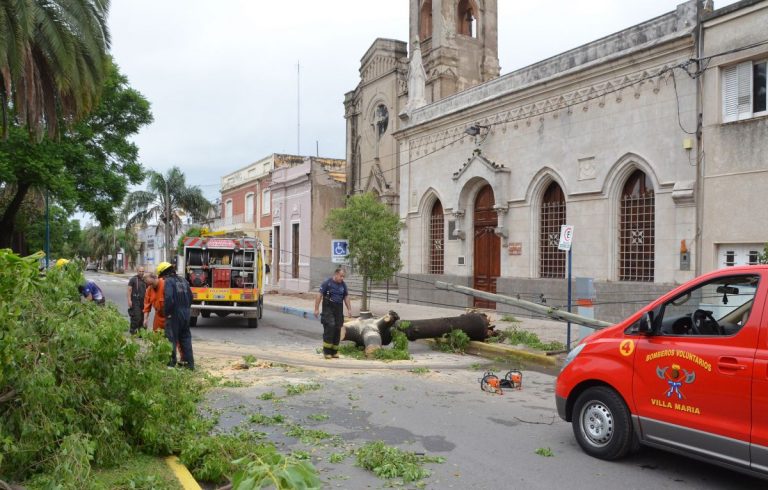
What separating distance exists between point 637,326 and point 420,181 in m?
17.6

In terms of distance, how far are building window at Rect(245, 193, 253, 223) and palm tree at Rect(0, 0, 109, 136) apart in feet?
67.9

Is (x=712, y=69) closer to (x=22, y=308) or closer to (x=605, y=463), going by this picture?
(x=605, y=463)

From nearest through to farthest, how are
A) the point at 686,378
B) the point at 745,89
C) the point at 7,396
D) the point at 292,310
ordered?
1. the point at 7,396
2. the point at 686,378
3. the point at 745,89
4. the point at 292,310

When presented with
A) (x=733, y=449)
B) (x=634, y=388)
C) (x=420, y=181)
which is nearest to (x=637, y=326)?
(x=634, y=388)

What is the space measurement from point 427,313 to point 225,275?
628 cm

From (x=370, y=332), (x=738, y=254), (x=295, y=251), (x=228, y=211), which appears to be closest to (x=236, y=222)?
(x=228, y=211)

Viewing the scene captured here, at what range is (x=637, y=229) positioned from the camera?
1575 cm

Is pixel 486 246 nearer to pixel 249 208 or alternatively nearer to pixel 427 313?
pixel 427 313

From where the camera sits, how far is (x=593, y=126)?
1644 cm

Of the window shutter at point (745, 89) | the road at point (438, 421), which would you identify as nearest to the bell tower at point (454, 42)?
the window shutter at point (745, 89)

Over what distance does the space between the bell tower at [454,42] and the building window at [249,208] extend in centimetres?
1764

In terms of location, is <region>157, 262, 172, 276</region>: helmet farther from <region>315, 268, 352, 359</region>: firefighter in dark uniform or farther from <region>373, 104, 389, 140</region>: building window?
<region>373, 104, 389, 140</region>: building window

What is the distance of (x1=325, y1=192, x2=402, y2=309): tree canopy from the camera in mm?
18516

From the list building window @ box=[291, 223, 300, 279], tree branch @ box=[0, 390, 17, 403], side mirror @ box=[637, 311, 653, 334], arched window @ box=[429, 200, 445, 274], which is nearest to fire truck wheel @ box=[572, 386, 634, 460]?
side mirror @ box=[637, 311, 653, 334]
